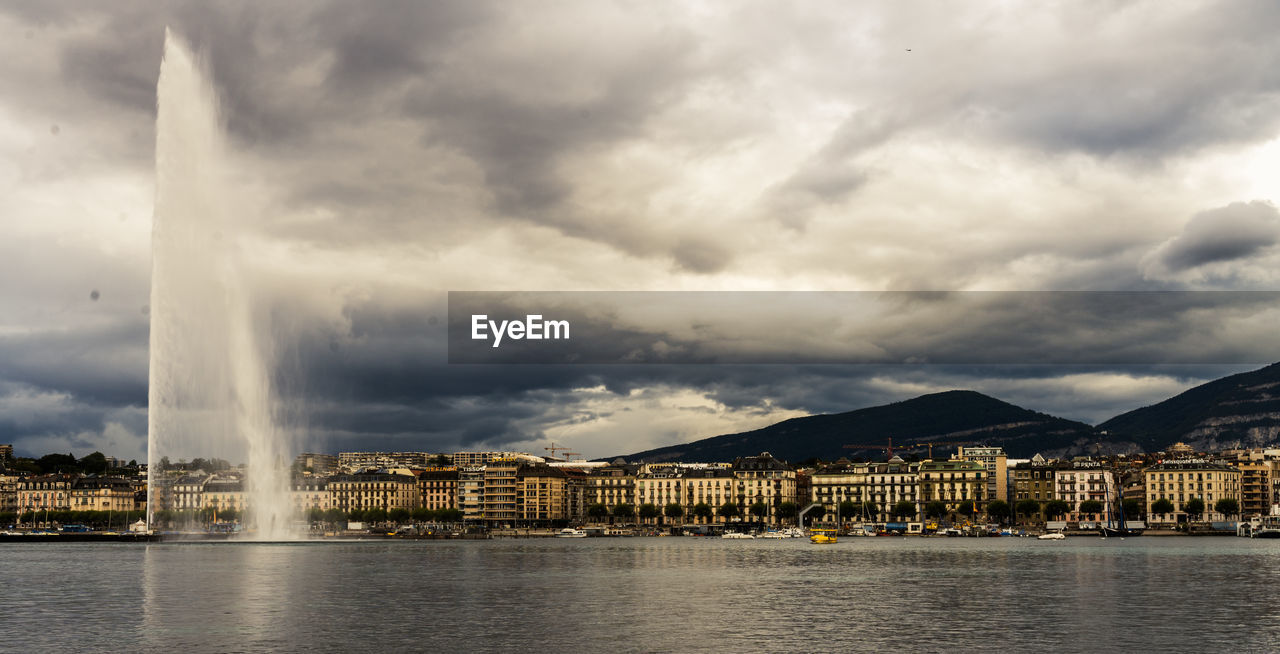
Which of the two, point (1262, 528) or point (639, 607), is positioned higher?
point (639, 607)

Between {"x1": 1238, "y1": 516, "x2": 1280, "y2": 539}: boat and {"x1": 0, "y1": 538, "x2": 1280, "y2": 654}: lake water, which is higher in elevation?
{"x1": 0, "y1": 538, "x2": 1280, "y2": 654}: lake water

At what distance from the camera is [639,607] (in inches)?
2085

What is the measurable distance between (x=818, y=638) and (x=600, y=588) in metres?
25.5

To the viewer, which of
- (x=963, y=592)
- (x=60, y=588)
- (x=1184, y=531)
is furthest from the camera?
(x=1184, y=531)

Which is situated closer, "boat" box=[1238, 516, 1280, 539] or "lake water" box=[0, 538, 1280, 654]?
"lake water" box=[0, 538, 1280, 654]

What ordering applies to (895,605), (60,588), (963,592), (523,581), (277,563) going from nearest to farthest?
(895,605), (963,592), (60,588), (523,581), (277,563)

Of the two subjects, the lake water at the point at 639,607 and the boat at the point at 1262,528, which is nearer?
the lake water at the point at 639,607

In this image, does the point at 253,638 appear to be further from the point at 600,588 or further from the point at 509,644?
the point at 600,588

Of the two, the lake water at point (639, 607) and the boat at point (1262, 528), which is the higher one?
the lake water at point (639, 607)

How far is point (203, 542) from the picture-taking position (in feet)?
467

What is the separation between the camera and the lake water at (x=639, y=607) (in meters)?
40.3

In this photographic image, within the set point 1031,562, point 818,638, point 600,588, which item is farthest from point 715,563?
point 818,638

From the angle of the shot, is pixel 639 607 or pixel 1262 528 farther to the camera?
pixel 1262 528

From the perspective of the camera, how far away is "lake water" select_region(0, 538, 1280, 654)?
4031 cm
